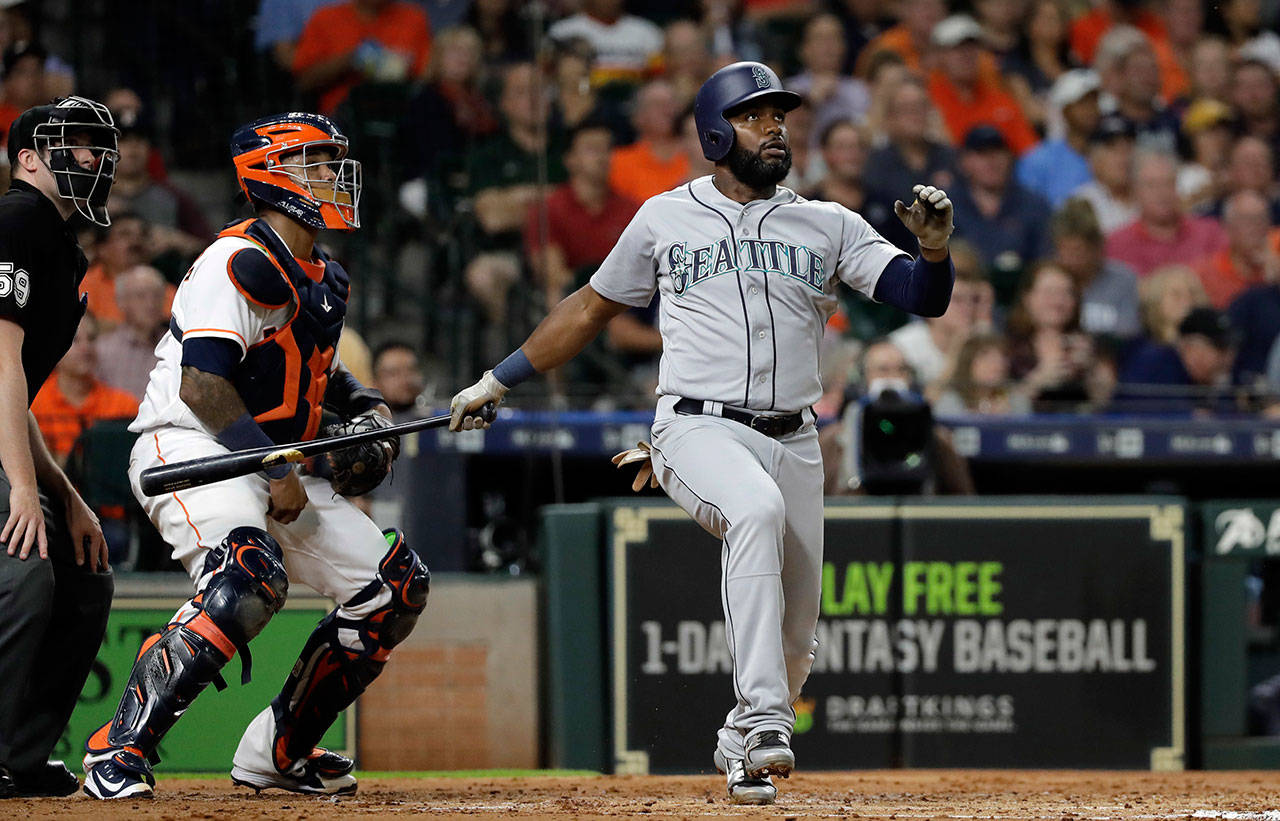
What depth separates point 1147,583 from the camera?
6.92 metres

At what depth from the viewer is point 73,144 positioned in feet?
15.4

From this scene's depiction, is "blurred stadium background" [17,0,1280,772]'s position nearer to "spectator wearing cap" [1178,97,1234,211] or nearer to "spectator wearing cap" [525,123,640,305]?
"spectator wearing cap" [525,123,640,305]

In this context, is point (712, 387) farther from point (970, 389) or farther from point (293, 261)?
point (970, 389)

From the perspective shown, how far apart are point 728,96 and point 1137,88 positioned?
21.3 ft

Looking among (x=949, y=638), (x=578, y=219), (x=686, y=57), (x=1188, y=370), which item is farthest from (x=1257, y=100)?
(x=949, y=638)

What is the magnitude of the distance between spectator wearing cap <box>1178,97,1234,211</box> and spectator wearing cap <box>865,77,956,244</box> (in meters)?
1.50

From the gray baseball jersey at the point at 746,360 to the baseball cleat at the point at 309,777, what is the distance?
122cm

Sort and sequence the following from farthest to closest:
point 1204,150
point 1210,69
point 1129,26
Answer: point 1129,26 < point 1210,69 < point 1204,150

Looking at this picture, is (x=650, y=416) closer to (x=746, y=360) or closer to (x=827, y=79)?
(x=746, y=360)

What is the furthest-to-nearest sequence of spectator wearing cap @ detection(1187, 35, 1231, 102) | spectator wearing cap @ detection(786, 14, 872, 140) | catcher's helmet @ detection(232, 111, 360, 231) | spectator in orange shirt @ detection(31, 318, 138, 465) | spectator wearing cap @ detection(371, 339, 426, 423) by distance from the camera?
spectator wearing cap @ detection(1187, 35, 1231, 102), spectator wearing cap @ detection(786, 14, 872, 140), spectator wearing cap @ detection(371, 339, 426, 423), spectator in orange shirt @ detection(31, 318, 138, 465), catcher's helmet @ detection(232, 111, 360, 231)

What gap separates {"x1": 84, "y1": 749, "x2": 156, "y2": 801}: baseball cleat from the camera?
4359 millimetres

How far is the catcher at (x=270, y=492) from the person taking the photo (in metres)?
4.46

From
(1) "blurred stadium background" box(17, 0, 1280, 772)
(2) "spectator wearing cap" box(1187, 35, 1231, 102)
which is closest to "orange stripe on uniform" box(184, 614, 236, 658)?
(1) "blurred stadium background" box(17, 0, 1280, 772)

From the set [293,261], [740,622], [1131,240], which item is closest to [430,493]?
[293,261]
